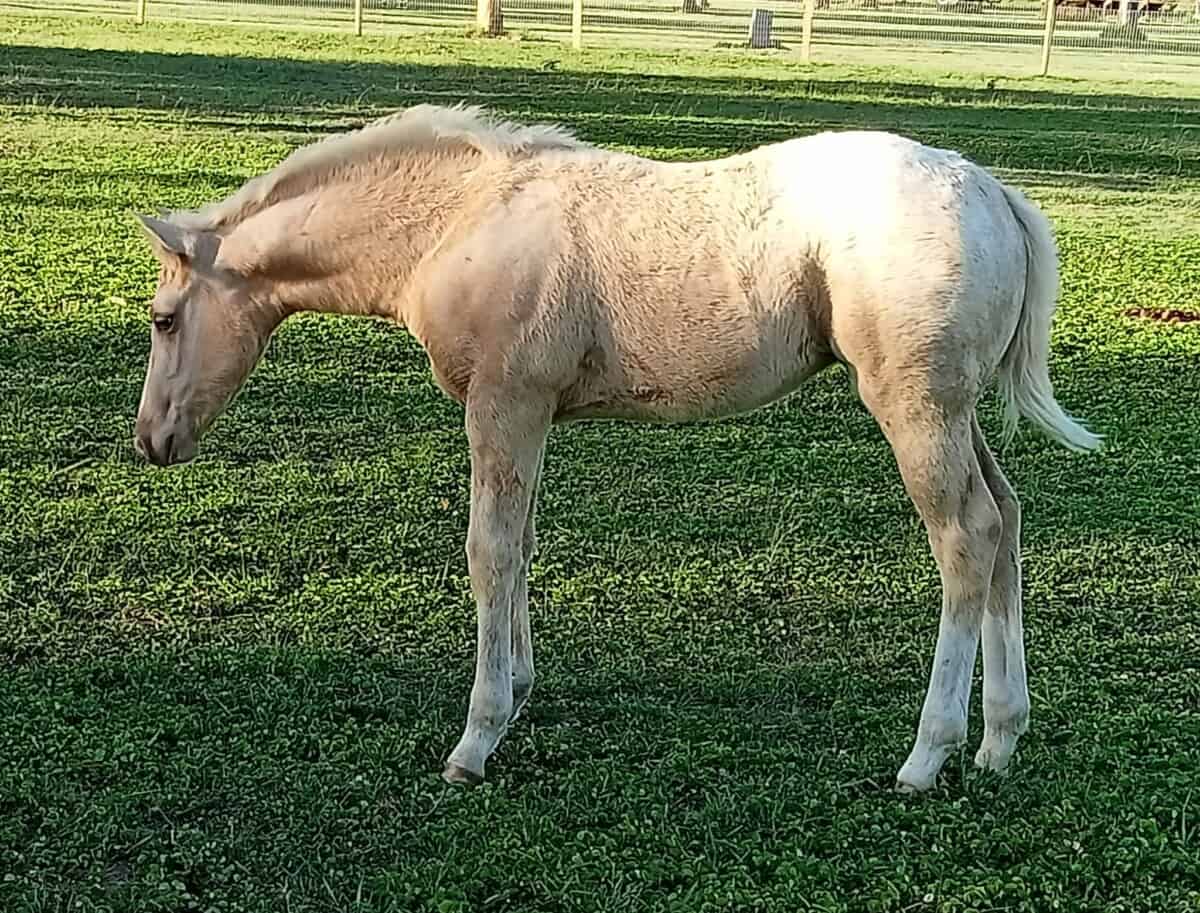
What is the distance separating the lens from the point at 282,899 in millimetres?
3555

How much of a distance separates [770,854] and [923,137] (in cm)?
1435

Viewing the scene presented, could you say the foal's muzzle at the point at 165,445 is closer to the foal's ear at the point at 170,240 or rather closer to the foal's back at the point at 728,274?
the foal's ear at the point at 170,240

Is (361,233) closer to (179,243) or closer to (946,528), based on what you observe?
(179,243)

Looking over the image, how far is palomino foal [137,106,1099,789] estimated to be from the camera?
151 inches

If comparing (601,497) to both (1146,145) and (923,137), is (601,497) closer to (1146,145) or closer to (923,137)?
(923,137)

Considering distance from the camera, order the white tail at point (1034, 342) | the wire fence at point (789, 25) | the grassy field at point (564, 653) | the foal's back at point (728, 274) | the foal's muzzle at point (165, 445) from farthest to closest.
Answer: the wire fence at point (789, 25)
the foal's muzzle at point (165, 445)
the white tail at point (1034, 342)
the foal's back at point (728, 274)
the grassy field at point (564, 653)

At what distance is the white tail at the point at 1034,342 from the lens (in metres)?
3.95

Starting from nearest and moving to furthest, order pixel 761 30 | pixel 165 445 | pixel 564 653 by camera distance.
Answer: pixel 165 445, pixel 564 653, pixel 761 30

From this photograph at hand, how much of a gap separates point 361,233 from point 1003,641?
6.16 feet

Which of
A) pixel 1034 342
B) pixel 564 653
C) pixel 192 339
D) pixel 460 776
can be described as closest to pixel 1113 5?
pixel 564 653

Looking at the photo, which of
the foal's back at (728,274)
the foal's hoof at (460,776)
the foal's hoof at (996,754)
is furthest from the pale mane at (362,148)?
the foal's hoof at (996,754)

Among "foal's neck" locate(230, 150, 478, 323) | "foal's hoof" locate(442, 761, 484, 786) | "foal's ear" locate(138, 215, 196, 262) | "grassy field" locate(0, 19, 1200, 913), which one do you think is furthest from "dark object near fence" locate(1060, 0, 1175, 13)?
"foal's hoof" locate(442, 761, 484, 786)

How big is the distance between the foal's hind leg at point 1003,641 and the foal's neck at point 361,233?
4.69 ft

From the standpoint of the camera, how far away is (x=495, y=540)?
13.5 feet
